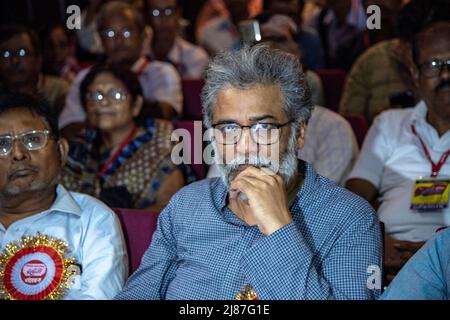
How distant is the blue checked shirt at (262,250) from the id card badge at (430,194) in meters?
0.73

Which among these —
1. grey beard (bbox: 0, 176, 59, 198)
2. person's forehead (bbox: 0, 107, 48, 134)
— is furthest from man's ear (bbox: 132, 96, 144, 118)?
grey beard (bbox: 0, 176, 59, 198)

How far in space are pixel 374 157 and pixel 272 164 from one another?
3.61 ft

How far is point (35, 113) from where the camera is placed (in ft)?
8.64

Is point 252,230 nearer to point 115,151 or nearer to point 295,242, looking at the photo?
point 295,242

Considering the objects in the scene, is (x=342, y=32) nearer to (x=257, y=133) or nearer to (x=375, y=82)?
(x=375, y=82)

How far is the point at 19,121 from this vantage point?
259cm

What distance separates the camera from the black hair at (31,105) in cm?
261

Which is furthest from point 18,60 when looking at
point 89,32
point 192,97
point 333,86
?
point 89,32

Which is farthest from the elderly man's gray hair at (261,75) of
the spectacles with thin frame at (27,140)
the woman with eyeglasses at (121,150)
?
the woman with eyeglasses at (121,150)

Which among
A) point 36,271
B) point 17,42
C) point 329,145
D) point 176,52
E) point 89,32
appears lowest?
point 36,271

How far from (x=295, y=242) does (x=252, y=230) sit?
220 millimetres

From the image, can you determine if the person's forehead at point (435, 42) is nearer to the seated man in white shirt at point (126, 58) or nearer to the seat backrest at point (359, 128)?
the seat backrest at point (359, 128)

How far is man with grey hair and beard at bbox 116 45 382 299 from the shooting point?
1.99 metres
